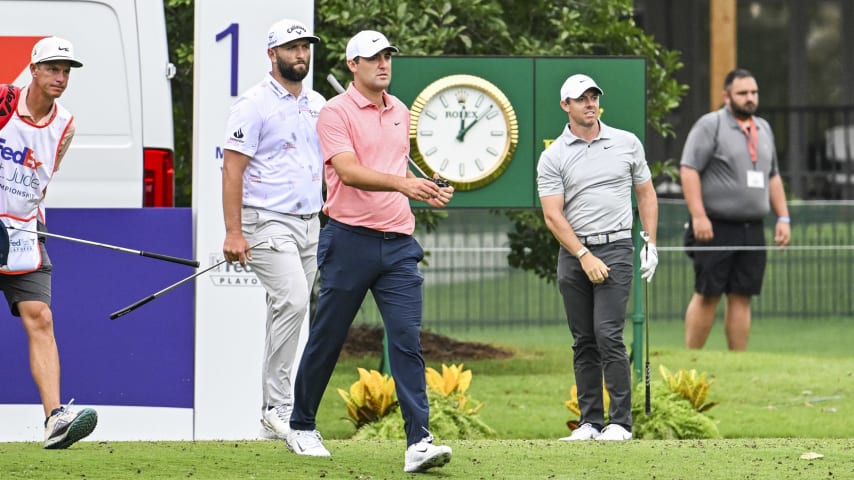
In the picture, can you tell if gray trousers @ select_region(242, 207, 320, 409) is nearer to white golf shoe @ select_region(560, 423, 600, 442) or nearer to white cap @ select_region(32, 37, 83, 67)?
white cap @ select_region(32, 37, 83, 67)

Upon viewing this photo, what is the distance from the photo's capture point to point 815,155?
23.5 m

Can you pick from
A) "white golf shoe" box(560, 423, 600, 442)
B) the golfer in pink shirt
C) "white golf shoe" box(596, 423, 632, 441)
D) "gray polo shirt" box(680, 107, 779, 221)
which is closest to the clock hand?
"white golf shoe" box(560, 423, 600, 442)

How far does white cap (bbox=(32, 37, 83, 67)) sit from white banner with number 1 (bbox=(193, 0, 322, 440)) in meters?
1.44

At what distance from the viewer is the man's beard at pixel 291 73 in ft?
26.2

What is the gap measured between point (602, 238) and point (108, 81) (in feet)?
8.62

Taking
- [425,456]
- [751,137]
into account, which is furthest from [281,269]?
[751,137]

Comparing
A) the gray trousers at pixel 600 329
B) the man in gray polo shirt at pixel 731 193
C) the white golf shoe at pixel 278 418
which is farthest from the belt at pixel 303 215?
the man in gray polo shirt at pixel 731 193

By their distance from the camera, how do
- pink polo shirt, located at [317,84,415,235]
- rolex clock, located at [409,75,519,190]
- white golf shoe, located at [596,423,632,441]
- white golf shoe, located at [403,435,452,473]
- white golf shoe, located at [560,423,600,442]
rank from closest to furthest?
1. white golf shoe, located at [403,435,452,473]
2. pink polo shirt, located at [317,84,415,235]
3. white golf shoe, located at [596,423,632,441]
4. white golf shoe, located at [560,423,600,442]
5. rolex clock, located at [409,75,519,190]

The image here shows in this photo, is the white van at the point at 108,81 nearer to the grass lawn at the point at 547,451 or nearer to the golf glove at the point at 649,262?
the grass lawn at the point at 547,451

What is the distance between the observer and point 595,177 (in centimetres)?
897

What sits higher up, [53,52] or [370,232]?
[53,52]

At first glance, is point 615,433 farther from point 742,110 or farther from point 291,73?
point 742,110

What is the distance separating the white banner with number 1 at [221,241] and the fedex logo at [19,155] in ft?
5.00

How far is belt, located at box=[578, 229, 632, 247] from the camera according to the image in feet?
29.4
